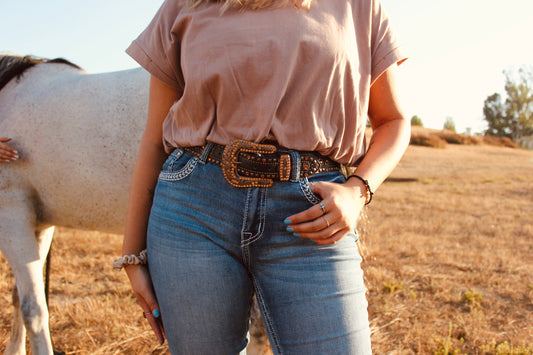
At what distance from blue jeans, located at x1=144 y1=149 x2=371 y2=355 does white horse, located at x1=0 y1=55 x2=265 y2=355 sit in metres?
1.50

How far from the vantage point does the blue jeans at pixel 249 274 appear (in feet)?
3.11

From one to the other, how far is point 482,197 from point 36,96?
10.3 meters

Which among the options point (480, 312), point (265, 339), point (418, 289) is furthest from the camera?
point (418, 289)

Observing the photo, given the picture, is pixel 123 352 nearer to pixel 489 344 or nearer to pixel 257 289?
pixel 257 289

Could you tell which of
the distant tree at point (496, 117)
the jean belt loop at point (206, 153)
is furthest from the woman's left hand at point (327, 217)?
the distant tree at point (496, 117)

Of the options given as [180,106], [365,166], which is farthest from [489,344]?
[180,106]

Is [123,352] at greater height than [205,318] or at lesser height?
lesser

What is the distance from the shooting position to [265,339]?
2.10 metres

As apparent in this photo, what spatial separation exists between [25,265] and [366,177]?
2.24 metres

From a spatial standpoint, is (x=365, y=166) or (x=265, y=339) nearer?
(x=365, y=166)

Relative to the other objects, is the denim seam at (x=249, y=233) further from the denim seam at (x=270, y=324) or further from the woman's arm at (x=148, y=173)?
the woman's arm at (x=148, y=173)

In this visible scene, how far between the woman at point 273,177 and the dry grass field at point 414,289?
3.35ft

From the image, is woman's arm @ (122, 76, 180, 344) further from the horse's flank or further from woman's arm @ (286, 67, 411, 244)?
the horse's flank

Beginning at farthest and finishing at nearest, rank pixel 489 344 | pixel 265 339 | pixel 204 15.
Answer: pixel 489 344
pixel 265 339
pixel 204 15
